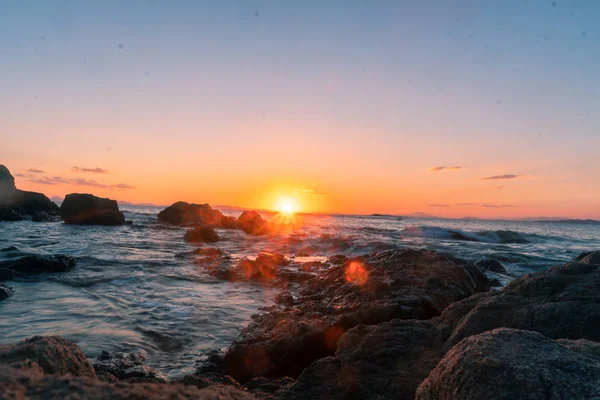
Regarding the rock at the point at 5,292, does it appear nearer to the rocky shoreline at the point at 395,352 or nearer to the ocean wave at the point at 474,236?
the rocky shoreline at the point at 395,352

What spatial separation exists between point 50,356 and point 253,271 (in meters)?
7.95

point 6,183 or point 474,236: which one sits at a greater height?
point 6,183

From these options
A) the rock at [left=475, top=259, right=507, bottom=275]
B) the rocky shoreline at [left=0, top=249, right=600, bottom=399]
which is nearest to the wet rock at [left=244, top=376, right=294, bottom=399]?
the rocky shoreline at [left=0, top=249, right=600, bottom=399]

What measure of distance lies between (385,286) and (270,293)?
8.95 feet

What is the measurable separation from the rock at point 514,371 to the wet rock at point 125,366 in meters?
2.61

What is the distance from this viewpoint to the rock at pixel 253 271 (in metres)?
9.27

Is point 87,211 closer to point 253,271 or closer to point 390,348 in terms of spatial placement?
point 253,271

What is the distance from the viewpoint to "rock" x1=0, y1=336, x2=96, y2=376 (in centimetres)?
192

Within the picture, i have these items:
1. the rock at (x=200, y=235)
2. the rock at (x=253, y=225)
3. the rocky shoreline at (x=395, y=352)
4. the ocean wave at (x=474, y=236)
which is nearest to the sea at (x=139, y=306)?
the rocky shoreline at (x=395, y=352)

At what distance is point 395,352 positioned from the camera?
3.29 metres

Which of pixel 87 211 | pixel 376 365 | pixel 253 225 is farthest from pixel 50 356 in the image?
pixel 87 211

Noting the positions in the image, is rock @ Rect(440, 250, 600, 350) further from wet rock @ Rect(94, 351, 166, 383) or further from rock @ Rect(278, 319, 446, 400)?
wet rock @ Rect(94, 351, 166, 383)

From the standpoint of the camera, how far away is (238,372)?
3883 millimetres

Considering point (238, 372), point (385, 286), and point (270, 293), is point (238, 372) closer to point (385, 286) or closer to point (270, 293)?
point (385, 286)
